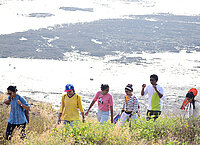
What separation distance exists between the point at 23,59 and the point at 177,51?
47.6 ft

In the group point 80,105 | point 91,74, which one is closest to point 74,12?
point 91,74

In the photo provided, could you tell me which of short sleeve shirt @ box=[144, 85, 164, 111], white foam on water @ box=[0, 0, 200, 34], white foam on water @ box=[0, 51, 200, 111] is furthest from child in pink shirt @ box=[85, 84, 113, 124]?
white foam on water @ box=[0, 0, 200, 34]

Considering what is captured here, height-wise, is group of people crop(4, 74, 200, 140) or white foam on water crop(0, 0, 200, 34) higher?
white foam on water crop(0, 0, 200, 34)

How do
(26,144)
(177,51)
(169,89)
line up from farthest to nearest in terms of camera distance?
(177,51) < (169,89) < (26,144)

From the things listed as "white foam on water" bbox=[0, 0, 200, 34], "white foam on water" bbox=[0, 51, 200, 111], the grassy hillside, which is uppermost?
"white foam on water" bbox=[0, 0, 200, 34]

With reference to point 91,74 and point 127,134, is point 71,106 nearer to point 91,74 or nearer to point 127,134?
point 127,134

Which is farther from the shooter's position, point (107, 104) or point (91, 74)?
point (91, 74)

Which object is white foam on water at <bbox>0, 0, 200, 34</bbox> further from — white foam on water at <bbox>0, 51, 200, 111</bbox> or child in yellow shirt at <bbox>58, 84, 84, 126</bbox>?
child in yellow shirt at <bbox>58, 84, 84, 126</bbox>

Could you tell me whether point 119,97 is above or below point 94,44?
below

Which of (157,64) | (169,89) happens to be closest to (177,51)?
(157,64)

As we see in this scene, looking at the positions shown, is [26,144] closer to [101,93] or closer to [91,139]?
[91,139]

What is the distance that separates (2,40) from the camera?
33438mm

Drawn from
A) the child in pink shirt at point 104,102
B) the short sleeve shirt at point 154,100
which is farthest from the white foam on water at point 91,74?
the child in pink shirt at point 104,102

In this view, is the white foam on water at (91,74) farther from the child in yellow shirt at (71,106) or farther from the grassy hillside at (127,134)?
the grassy hillside at (127,134)
